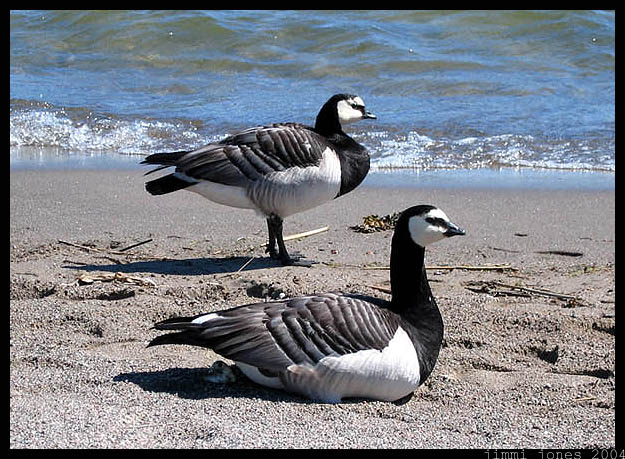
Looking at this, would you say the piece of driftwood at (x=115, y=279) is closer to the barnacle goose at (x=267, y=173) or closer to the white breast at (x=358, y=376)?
the barnacle goose at (x=267, y=173)

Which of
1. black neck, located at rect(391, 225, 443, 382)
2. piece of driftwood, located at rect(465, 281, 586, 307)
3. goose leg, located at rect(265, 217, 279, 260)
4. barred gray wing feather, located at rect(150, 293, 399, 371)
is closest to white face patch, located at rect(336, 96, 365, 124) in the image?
goose leg, located at rect(265, 217, 279, 260)

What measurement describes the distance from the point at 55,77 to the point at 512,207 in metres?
9.29

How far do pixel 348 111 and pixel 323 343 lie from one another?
3.80 metres

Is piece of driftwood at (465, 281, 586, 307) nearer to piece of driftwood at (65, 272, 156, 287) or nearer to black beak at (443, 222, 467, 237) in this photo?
black beak at (443, 222, 467, 237)

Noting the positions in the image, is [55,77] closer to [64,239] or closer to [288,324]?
[64,239]

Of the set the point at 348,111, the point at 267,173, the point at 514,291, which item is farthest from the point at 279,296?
the point at 348,111

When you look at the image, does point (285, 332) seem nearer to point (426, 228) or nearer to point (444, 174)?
point (426, 228)

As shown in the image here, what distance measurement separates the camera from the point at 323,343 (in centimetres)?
489

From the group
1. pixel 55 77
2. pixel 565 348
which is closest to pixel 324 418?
pixel 565 348

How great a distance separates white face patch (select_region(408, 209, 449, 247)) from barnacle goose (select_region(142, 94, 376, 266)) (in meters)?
2.43

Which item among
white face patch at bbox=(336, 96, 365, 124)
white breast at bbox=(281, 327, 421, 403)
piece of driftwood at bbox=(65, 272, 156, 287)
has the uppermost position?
white face patch at bbox=(336, 96, 365, 124)

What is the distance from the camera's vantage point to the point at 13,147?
12.5 m

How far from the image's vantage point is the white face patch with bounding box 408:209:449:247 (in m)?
5.24

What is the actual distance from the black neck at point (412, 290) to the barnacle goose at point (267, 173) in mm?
2307
